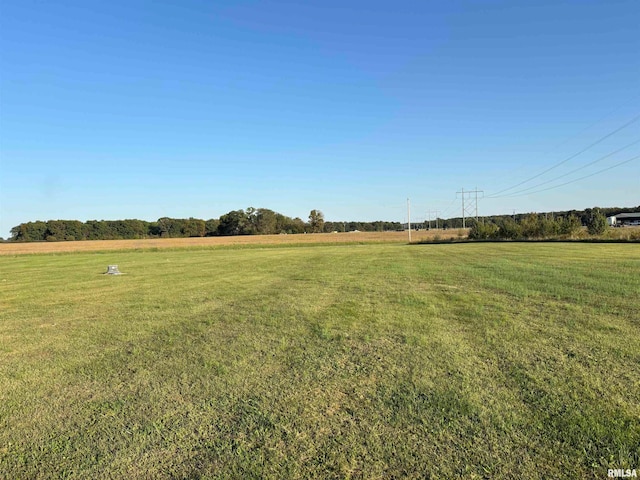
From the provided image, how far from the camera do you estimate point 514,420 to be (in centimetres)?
310

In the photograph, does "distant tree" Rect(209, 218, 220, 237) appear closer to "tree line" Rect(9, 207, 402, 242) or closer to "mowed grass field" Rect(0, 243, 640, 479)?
"tree line" Rect(9, 207, 402, 242)

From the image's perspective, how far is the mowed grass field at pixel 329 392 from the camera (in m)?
2.69

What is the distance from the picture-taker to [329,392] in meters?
3.76

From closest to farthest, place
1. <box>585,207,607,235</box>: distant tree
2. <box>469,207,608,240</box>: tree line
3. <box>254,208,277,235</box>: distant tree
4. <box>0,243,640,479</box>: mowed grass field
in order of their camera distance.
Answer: <box>0,243,640,479</box>: mowed grass field
<box>585,207,607,235</box>: distant tree
<box>469,207,608,240</box>: tree line
<box>254,208,277,235</box>: distant tree

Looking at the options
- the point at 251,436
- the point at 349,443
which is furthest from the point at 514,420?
the point at 251,436

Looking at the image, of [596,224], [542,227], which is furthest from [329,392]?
[542,227]

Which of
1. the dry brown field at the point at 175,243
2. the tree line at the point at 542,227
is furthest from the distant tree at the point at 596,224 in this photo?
the dry brown field at the point at 175,243

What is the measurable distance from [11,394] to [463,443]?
14.5 feet

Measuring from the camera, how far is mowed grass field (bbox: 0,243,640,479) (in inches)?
106

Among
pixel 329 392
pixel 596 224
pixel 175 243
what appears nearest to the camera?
Answer: pixel 329 392

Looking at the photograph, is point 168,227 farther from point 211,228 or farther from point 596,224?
point 596,224

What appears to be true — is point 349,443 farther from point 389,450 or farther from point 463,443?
point 463,443

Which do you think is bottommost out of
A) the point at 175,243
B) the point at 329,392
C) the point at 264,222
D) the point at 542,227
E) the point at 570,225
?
the point at 175,243

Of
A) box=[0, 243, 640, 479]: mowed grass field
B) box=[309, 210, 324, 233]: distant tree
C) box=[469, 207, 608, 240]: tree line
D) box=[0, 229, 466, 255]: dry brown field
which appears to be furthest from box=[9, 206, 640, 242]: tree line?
box=[0, 243, 640, 479]: mowed grass field
